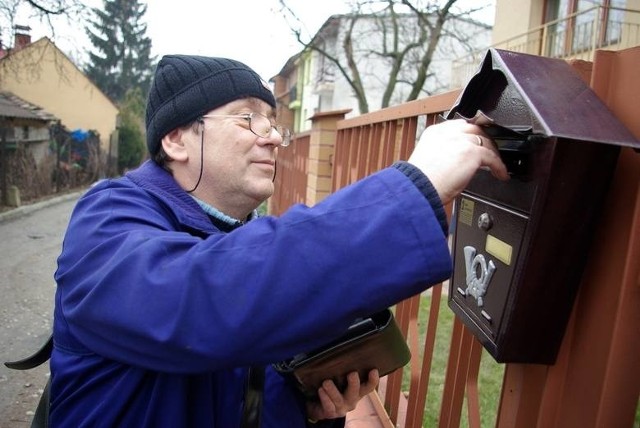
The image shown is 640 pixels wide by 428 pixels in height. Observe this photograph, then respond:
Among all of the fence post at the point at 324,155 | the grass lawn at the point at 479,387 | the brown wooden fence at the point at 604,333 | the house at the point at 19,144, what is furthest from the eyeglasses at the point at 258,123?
the house at the point at 19,144

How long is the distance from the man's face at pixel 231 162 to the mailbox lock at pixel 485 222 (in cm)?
58

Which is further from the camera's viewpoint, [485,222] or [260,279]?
[485,222]

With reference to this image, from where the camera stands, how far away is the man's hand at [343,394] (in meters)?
1.33

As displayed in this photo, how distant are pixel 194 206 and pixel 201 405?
0.49 m

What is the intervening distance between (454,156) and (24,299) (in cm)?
607

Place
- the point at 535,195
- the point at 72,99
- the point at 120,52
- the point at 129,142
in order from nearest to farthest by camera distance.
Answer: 1. the point at 535,195
2. the point at 72,99
3. the point at 129,142
4. the point at 120,52

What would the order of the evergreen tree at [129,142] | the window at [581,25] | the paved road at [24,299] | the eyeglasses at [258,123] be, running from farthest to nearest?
the evergreen tree at [129,142] < the window at [581,25] < the paved road at [24,299] < the eyeglasses at [258,123]

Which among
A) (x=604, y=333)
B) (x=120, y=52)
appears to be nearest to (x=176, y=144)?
(x=604, y=333)

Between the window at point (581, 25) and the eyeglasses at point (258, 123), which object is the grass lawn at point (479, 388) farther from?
the window at point (581, 25)

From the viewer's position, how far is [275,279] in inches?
33.2

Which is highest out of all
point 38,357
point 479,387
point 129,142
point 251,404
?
point 251,404

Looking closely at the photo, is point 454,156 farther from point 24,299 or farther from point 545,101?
point 24,299

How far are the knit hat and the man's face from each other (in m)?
0.04

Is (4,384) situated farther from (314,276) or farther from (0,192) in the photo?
(0,192)
